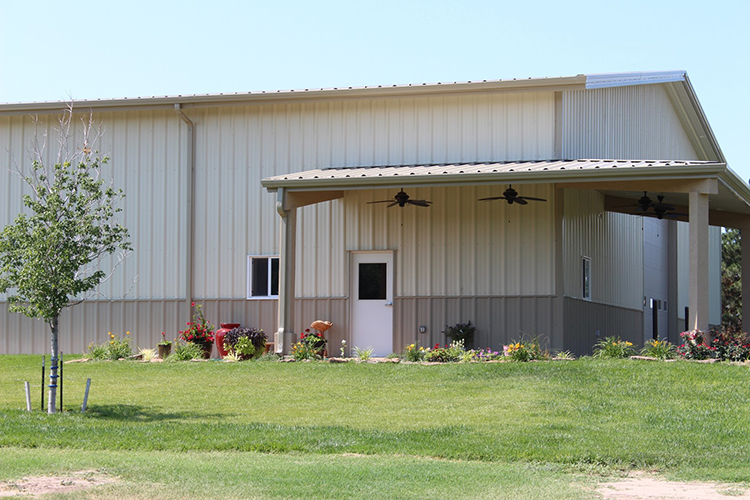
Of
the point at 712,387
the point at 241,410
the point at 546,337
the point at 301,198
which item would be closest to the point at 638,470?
the point at 712,387

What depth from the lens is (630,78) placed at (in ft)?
68.7

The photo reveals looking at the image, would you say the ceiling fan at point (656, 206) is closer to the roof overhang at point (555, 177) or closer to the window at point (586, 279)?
the roof overhang at point (555, 177)

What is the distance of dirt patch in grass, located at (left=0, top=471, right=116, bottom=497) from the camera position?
320 inches

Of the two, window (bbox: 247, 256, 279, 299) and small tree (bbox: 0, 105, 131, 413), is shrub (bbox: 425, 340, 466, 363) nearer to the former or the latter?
window (bbox: 247, 256, 279, 299)

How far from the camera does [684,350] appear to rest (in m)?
16.2

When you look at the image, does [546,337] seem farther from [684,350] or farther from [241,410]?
[241,410]

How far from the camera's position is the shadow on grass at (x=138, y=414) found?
1258 cm

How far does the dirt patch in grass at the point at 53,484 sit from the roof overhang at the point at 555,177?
32.5ft

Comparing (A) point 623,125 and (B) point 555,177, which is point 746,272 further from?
(B) point 555,177

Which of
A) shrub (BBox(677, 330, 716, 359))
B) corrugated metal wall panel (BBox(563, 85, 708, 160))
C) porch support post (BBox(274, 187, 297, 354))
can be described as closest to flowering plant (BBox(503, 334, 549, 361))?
shrub (BBox(677, 330, 716, 359))

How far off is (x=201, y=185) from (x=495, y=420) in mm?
11070

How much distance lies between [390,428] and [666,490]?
12.8 ft

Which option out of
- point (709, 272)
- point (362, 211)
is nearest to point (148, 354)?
point (362, 211)

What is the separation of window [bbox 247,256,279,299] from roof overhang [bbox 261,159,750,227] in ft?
7.56
